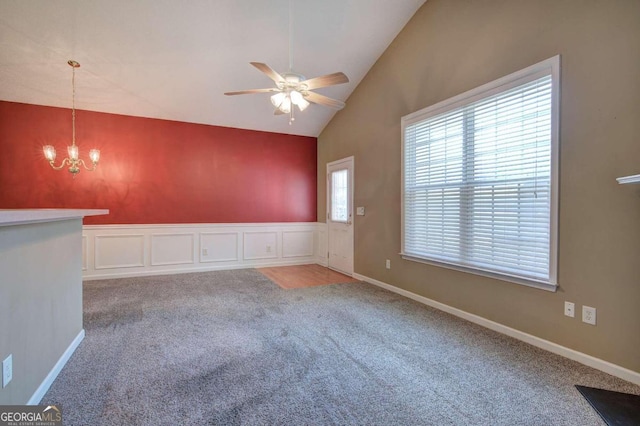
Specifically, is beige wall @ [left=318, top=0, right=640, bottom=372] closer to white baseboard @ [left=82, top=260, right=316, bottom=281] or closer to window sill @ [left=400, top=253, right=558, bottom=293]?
window sill @ [left=400, top=253, right=558, bottom=293]

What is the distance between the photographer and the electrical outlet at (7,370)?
58.0 inches

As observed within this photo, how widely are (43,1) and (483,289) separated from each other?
5617mm

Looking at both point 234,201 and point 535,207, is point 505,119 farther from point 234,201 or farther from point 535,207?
point 234,201

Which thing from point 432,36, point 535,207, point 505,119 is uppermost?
point 432,36

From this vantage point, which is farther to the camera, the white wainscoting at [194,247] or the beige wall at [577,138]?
the white wainscoting at [194,247]

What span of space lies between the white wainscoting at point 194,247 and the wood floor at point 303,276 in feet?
1.26

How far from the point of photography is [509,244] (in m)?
2.84

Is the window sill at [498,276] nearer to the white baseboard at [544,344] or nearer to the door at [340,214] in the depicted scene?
the white baseboard at [544,344]

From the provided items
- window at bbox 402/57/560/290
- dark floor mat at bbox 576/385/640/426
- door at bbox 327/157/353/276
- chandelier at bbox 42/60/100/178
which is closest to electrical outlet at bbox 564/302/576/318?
window at bbox 402/57/560/290

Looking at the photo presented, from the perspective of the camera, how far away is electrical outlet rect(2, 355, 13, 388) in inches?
58.0

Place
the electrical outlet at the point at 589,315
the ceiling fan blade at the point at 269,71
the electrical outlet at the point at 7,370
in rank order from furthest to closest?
the ceiling fan blade at the point at 269,71
the electrical outlet at the point at 589,315
the electrical outlet at the point at 7,370

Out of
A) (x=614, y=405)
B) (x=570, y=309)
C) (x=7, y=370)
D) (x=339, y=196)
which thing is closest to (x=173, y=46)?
(x=339, y=196)

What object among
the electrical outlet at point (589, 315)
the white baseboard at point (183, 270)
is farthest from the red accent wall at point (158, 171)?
the electrical outlet at point (589, 315)

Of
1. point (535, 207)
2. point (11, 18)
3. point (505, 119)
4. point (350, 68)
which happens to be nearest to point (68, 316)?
point (11, 18)
